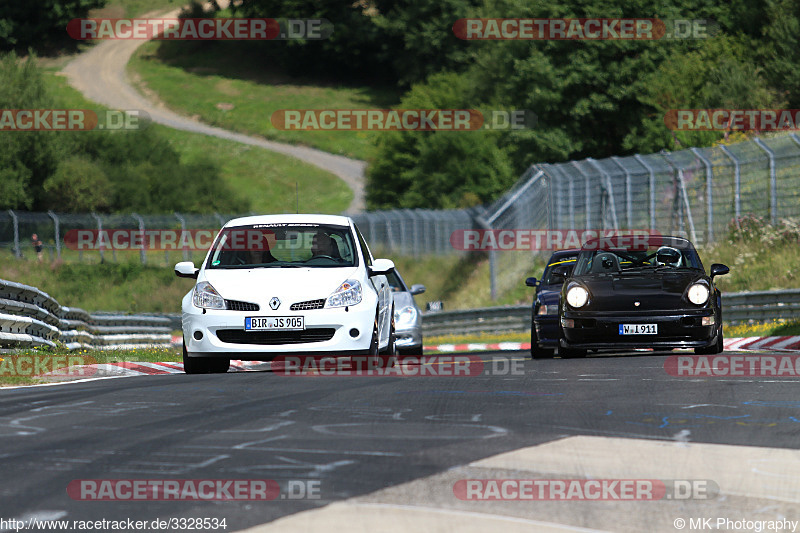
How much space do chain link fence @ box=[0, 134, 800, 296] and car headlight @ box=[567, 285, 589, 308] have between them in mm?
11627

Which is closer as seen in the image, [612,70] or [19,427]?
[19,427]

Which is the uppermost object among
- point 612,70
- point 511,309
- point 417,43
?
point 417,43

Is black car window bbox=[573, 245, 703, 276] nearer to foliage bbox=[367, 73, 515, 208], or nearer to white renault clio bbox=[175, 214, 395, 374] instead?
white renault clio bbox=[175, 214, 395, 374]

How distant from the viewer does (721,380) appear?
37.0ft

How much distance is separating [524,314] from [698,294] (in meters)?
14.2

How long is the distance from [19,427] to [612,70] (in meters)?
42.8

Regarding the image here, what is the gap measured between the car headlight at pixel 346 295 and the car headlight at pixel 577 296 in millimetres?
3001

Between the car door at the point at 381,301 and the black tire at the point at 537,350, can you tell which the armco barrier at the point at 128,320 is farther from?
the black tire at the point at 537,350

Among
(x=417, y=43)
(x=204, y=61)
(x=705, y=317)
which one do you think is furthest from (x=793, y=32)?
(x=204, y=61)

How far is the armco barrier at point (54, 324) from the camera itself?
15.5 metres

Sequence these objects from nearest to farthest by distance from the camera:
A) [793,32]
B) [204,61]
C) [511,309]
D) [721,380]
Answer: [721,380] < [511,309] < [793,32] < [204,61]

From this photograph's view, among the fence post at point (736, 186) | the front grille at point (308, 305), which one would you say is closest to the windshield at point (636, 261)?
the front grille at point (308, 305)

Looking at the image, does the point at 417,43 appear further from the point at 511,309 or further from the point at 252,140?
the point at 511,309

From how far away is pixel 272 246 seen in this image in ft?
44.4
